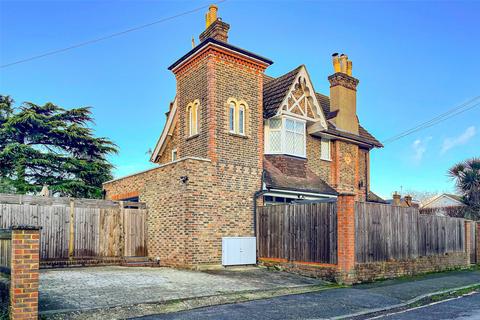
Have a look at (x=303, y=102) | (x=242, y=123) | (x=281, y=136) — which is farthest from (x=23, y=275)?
(x=303, y=102)

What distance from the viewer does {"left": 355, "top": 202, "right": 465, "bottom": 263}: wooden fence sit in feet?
42.8

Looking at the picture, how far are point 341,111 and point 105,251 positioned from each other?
41.9ft

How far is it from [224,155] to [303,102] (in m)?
5.23

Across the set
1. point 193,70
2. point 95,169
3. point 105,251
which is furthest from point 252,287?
point 95,169

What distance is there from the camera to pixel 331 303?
9672 mm

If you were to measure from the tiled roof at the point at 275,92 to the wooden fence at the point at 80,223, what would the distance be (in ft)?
20.3

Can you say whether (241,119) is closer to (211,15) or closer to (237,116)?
(237,116)

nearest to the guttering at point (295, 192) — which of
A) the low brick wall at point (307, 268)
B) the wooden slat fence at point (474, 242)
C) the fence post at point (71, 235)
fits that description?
the low brick wall at point (307, 268)

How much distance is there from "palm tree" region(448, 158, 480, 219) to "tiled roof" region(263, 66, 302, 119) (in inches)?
442

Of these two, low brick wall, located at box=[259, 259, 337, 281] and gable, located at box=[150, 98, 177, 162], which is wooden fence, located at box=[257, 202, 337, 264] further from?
gable, located at box=[150, 98, 177, 162]

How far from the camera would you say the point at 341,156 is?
66.5 ft

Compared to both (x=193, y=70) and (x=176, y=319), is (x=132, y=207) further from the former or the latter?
(x=176, y=319)

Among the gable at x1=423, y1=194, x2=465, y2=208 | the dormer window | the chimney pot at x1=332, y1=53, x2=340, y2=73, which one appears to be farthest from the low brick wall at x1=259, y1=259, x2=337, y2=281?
the gable at x1=423, y1=194, x2=465, y2=208

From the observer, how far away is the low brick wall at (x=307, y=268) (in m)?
12.6
